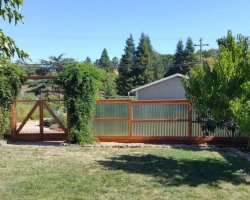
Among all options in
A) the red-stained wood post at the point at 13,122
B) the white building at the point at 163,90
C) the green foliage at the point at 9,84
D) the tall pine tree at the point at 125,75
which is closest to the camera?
the green foliage at the point at 9,84

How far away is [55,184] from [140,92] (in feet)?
111

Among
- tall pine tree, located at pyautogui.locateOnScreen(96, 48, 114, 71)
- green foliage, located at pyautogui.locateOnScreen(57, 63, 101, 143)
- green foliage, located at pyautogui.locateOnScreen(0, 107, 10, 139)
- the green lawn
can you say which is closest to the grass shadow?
the green lawn

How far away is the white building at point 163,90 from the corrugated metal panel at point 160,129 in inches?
990

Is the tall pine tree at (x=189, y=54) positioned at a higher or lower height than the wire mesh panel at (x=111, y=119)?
higher

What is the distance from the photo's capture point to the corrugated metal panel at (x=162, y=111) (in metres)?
15.0

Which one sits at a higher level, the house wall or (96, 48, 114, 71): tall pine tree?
(96, 48, 114, 71): tall pine tree

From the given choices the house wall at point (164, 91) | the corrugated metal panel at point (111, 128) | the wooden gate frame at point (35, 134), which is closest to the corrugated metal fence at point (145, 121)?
the corrugated metal panel at point (111, 128)

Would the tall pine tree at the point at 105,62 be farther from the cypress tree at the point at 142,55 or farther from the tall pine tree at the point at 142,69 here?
the tall pine tree at the point at 142,69

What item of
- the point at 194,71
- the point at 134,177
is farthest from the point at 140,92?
the point at 134,177

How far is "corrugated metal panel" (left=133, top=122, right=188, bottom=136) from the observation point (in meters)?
15.1

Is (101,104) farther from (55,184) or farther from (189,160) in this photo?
(55,184)

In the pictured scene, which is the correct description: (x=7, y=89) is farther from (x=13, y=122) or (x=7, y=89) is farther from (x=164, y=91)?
(x=164, y=91)

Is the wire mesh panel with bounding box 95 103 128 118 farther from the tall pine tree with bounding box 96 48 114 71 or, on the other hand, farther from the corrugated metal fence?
the tall pine tree with bounding box 96 48 114 71

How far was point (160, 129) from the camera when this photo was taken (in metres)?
15.1
